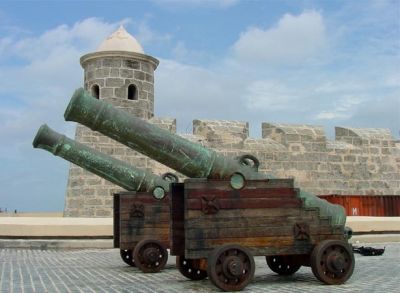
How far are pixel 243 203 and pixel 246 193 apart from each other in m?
0.10

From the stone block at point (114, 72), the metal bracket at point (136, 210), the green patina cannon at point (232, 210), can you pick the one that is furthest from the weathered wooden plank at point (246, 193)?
the stone block at point (114, 72)

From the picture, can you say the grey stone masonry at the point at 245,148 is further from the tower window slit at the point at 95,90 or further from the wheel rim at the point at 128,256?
the wheel rim at the point at 128,256

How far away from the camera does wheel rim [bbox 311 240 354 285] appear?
562cm

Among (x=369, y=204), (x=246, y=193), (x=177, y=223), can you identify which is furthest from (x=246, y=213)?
(x=369, y=204)

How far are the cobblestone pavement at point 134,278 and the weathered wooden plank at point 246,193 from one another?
88 cm

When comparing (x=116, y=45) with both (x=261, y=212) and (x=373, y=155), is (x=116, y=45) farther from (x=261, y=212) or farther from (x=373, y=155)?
(x=261, y=212)

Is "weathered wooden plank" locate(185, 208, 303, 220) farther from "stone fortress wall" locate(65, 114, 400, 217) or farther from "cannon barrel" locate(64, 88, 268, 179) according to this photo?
"stone fortress wall" locate(65, 114, 400, 217)

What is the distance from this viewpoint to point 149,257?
7.30 metres

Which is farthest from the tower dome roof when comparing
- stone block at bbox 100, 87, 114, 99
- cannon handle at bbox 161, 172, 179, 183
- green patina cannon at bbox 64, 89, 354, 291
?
green patina cannon at bbox 64, 89, 354, 291

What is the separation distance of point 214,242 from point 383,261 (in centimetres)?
340

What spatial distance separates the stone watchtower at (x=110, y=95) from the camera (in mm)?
12312

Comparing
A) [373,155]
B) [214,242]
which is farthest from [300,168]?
[214,242]

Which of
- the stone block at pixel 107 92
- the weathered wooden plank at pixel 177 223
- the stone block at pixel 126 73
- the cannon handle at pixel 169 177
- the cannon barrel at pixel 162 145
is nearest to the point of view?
the cannon barrel at pixel 162 145

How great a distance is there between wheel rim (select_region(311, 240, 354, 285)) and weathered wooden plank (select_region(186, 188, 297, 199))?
1.97ft
